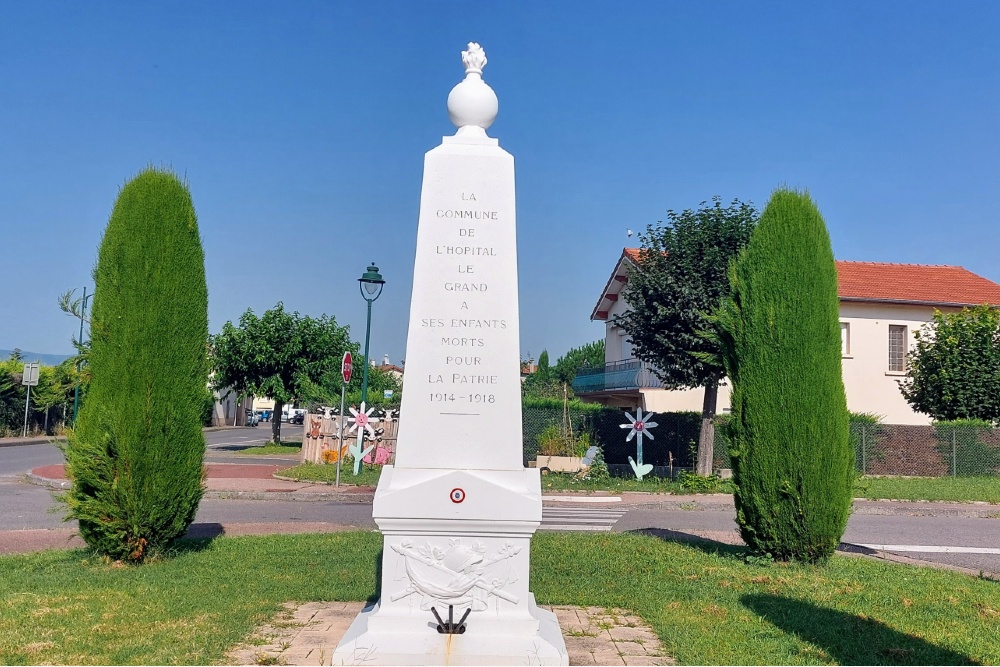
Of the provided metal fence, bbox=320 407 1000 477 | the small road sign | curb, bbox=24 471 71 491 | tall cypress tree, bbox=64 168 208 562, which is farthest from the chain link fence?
the small road sign

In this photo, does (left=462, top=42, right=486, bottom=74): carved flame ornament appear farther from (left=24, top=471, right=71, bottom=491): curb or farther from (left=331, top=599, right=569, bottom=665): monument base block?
(left=24, top=471, right=71, bottom=491): curb

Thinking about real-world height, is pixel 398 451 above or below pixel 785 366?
below

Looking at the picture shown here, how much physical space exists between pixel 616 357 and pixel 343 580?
27.2 meters

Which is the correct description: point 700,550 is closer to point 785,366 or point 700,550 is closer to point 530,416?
point 785,366

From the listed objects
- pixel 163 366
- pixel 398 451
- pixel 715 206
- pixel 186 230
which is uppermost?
pixel 715 206

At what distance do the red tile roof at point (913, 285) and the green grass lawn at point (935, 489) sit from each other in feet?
25.8

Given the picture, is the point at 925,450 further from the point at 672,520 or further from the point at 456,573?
the point at 456,573

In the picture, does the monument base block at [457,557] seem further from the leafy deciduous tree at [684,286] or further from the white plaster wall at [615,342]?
the white plaster wall at [615,342]

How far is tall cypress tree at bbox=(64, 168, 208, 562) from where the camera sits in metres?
8.06

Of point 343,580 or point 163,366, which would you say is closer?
point 343,580

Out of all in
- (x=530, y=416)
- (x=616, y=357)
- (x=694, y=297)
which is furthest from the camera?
(x=616, y=357)

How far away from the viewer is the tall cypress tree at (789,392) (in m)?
8.48

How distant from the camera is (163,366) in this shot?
823 cm

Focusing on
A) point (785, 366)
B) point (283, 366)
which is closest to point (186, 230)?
point (785, 366)
